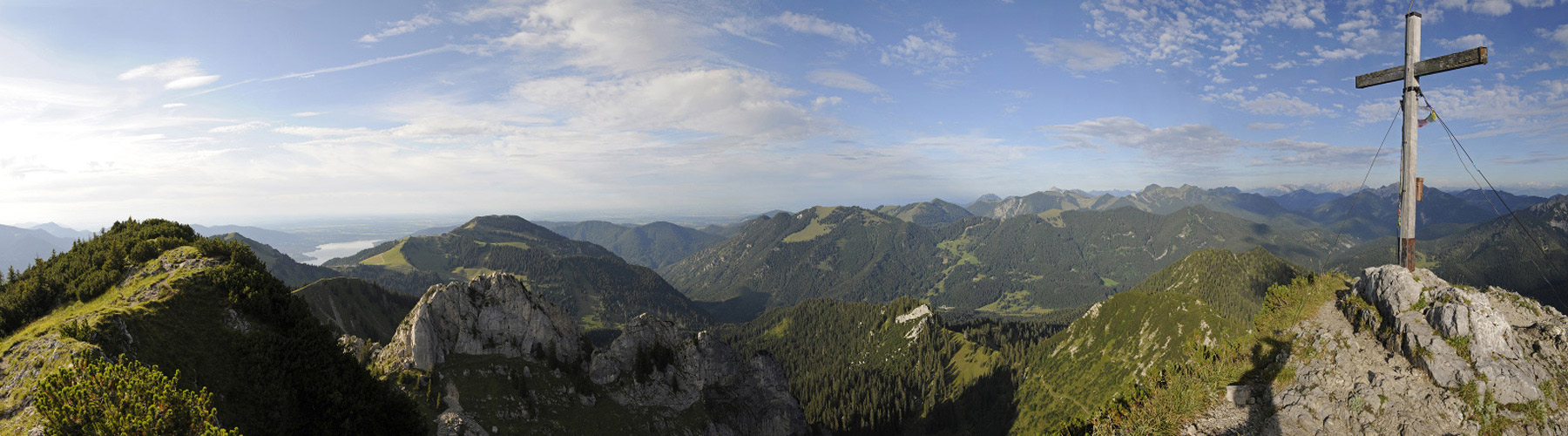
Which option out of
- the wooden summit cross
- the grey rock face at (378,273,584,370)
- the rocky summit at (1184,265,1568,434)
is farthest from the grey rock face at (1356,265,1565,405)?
the grey rock face at (378,273,584,370)

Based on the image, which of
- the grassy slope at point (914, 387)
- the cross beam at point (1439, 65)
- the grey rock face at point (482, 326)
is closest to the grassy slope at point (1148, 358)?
the cross beam at point (1439, 65)

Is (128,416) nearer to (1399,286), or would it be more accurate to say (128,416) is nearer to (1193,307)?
(1399,286)

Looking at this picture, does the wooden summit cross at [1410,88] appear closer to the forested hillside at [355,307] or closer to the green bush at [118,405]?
the green bush at [118,405]

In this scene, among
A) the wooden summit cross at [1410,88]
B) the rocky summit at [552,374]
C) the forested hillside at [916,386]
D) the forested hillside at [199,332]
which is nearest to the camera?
the wooden summit cross at [1410,88]

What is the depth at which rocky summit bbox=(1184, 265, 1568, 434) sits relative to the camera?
15422 mm

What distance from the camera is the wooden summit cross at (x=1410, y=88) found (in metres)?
19.7

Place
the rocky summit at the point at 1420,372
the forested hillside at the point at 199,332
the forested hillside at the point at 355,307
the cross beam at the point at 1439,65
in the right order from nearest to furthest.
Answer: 1. the rocky summit at the point at 1420,372
2. the cross beam at the point at 1439,65
3. the forested hillside at the point at 199,332
4. the forested hillside at the point at 355,307

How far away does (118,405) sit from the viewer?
767 inches

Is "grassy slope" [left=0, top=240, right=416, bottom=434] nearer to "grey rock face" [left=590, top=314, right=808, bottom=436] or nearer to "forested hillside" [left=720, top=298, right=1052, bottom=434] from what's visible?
"grey rock face" [left=590, top=314, right=808, bottom=436]

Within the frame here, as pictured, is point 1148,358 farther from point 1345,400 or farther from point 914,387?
point 1345,400

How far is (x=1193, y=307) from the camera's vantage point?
112688mm

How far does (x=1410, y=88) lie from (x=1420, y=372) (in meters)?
11.3

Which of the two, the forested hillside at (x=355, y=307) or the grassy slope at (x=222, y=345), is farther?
the forested hillside at (x=355, y=307)

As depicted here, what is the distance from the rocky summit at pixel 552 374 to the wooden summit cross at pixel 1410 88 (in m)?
71.8
